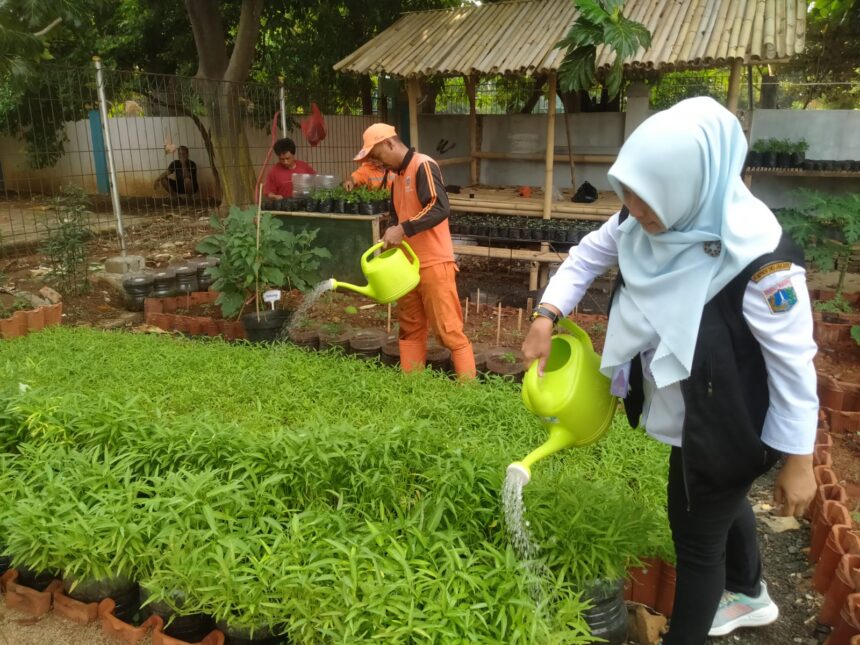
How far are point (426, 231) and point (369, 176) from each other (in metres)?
3.07

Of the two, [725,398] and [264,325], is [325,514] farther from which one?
[264,325]

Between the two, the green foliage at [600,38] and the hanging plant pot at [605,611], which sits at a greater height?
the green foliage at [600,38]

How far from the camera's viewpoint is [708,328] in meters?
1.54

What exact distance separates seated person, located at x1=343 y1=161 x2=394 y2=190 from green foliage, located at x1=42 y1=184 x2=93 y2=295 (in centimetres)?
246

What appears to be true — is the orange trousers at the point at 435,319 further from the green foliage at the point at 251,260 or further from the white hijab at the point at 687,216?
the white hijab at the point at 687,216

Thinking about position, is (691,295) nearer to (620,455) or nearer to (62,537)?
(620,455)

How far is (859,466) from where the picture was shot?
10.6 ft

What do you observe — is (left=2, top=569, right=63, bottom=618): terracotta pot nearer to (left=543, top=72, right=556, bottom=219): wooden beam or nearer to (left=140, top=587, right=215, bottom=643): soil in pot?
(left=140, top=587, right=215, bottom=643): soil in pot

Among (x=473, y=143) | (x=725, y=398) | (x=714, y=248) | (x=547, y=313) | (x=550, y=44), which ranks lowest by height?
(x=725, y=398)

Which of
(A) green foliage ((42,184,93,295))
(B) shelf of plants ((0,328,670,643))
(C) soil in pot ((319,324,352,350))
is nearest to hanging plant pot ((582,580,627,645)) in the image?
(B) shelf of plants ((0,328,670,643))

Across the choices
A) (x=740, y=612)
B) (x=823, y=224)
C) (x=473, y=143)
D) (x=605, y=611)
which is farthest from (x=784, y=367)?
(x=473, y=143)

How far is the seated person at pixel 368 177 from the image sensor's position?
6.54 metres

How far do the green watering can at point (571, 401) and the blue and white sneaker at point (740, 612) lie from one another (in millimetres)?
812

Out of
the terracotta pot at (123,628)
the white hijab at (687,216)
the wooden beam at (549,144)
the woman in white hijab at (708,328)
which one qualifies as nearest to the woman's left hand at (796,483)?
the woman in white hijab at (708,328)
